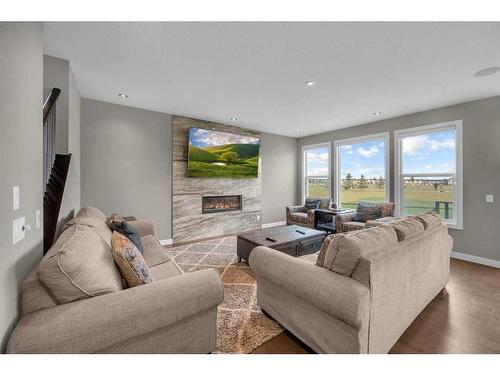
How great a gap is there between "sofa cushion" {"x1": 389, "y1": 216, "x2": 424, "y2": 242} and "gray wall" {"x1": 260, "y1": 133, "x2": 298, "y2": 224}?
161 inches

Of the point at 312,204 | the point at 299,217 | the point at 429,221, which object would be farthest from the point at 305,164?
the point at 429,221

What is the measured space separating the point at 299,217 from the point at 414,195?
7.48 feet

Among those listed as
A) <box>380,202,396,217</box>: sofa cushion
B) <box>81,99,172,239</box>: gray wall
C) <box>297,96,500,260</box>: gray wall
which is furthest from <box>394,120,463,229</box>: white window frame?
<box>81,99,172,239</box>: gray wall

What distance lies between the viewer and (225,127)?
4.98 m

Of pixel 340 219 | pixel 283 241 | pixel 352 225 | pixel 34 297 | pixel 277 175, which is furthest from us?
pixel 277 175

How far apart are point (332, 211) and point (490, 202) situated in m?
2.36

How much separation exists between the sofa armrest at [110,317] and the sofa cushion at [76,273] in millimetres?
47

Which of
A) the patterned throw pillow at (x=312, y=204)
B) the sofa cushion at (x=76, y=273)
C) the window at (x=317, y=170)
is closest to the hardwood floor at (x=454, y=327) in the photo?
the sofa cushion at (x=76, y=273)

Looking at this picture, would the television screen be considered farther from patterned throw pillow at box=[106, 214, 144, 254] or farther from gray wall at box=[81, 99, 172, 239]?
patterned throw pillow at box=[106, 214, 144, 254]

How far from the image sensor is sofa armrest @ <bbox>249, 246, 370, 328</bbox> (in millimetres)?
1191

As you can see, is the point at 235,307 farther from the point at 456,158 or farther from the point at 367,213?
→ the point at 456,158

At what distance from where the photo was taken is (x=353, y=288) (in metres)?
1.23
